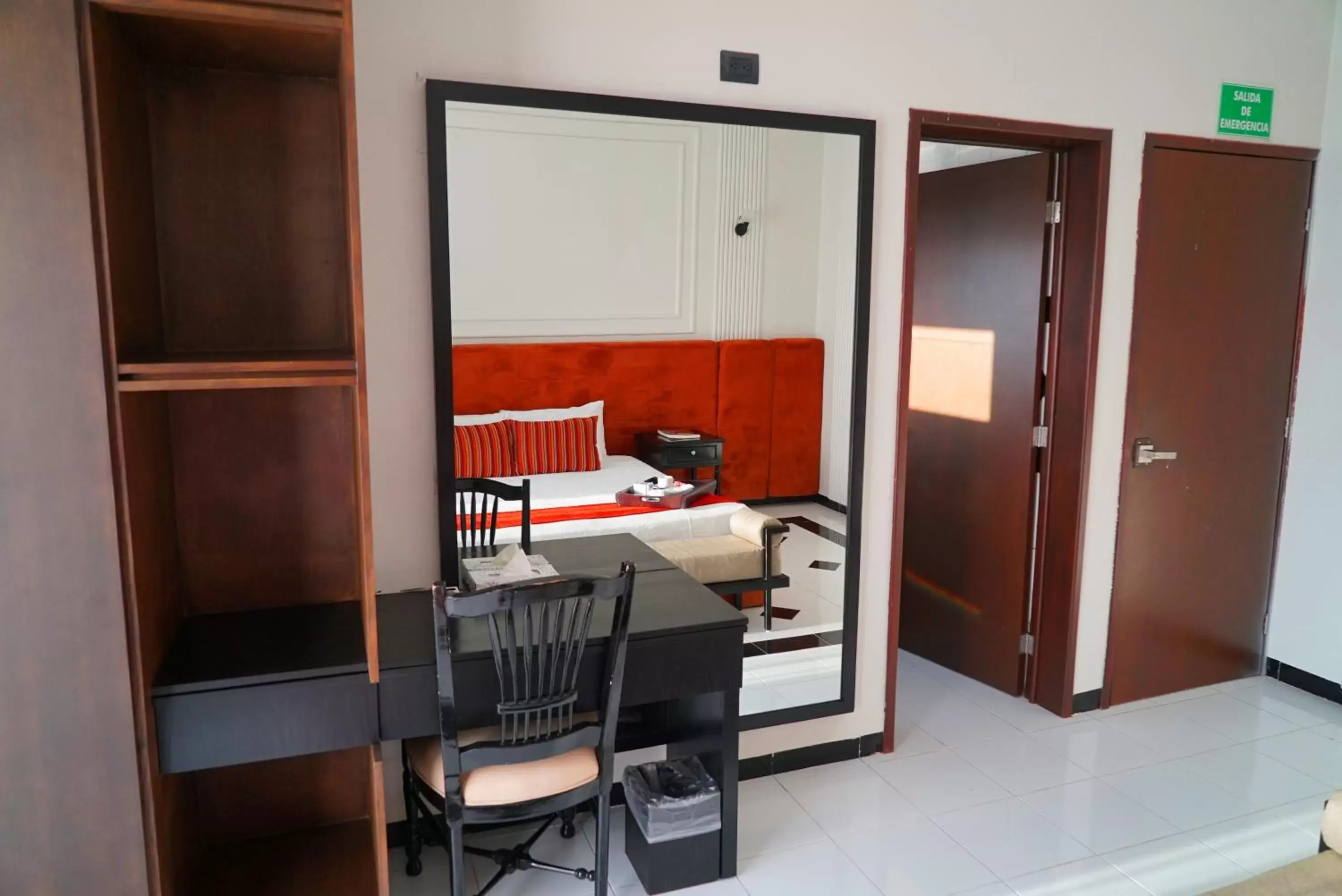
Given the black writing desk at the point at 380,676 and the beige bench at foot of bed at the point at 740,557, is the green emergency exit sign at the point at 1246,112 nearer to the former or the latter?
the beige bench at foot of bed at the point at 740,557

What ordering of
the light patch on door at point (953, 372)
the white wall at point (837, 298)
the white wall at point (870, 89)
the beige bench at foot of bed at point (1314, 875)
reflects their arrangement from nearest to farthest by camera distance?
the beige bench at foot of bed at point (1314, 875), the white wall at point (870, 89), the white wall at point (837, 298), the light patch on door at point (953, 372)

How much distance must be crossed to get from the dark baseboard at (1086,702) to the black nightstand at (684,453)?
1746mm

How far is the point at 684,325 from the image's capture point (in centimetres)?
274

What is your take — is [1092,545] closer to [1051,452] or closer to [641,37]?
[1051,452]

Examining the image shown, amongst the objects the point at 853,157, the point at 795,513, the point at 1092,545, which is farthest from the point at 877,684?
the point at 853,157

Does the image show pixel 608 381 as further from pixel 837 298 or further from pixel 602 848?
pixel 602 848

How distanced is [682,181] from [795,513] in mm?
1069

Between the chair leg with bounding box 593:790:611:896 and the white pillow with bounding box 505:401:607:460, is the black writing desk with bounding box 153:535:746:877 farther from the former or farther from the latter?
the white pillow with bounding box 505:401:607:460

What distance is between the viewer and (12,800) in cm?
174

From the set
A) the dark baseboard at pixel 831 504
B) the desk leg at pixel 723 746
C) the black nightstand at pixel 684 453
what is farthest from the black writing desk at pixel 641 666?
the dark baseboard at pixel 831 504

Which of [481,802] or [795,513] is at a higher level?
[795,513]

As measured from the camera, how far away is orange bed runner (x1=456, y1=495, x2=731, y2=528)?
2.59 metres

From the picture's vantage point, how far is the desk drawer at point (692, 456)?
279cm

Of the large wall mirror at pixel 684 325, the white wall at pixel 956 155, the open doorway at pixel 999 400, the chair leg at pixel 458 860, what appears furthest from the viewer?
the white wall at pixel 956 155
